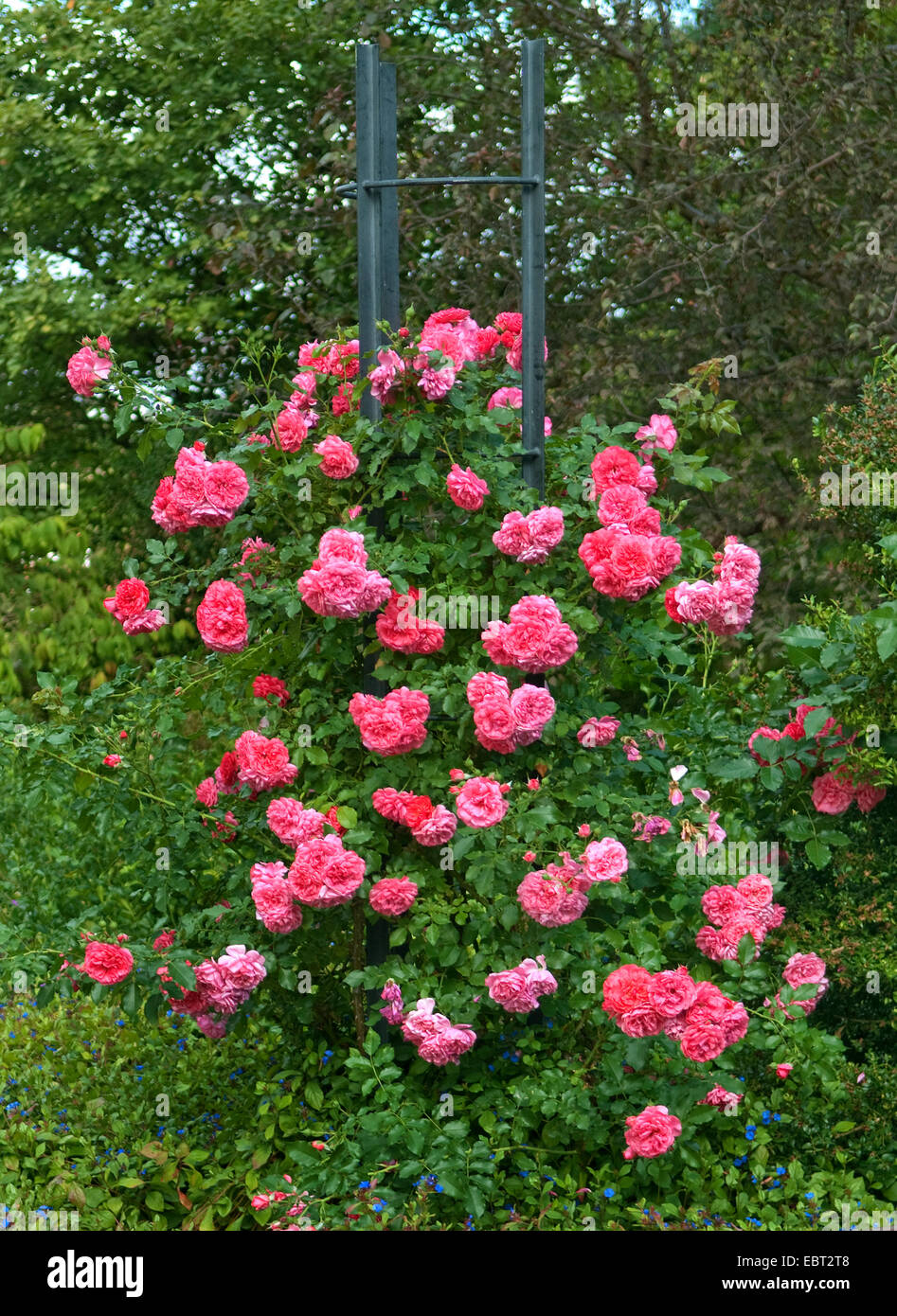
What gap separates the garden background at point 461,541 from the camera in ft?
12.3

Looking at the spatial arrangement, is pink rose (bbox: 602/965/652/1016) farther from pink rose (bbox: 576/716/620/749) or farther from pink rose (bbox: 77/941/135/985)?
pink rose (bbox: 77/941/135/985)

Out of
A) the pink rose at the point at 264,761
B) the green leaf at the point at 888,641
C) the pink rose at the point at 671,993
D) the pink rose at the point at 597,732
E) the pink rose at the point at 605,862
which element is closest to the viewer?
the pink rose at the point at 671,993

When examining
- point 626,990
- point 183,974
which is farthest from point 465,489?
point 183,974

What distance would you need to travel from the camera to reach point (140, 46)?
1004cm

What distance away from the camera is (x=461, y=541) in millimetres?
3883

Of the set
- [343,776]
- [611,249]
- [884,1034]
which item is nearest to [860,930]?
[884,1034]

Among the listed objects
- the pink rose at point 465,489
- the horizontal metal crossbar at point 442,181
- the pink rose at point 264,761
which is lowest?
the pink rose at point 264,761

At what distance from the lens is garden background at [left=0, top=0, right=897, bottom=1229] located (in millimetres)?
3750

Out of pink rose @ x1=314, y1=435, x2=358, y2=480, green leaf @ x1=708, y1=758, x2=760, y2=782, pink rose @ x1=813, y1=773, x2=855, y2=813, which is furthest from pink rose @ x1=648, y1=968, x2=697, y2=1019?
pink rose @ x1=314, y1=435, x2=358, y2=480

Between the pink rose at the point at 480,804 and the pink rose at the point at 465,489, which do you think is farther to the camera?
the pink rose at the point at 465,489

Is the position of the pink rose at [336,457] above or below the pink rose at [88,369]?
below

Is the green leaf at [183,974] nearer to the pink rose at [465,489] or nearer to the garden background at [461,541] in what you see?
the garden background at [461,541]

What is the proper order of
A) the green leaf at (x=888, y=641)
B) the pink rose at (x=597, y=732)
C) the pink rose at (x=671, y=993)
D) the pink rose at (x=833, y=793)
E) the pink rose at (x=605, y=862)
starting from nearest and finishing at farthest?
the pink rose at (x=671, y=993) < the pink rose at (x=605, y=862) < the green leaf at (x=888, y=641) < the pink rose at (x=597, y=732) < the pink rose at (x=833, y=793)

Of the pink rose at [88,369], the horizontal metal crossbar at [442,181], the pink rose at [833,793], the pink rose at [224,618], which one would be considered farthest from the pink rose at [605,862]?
the pink rose at [88,369]
